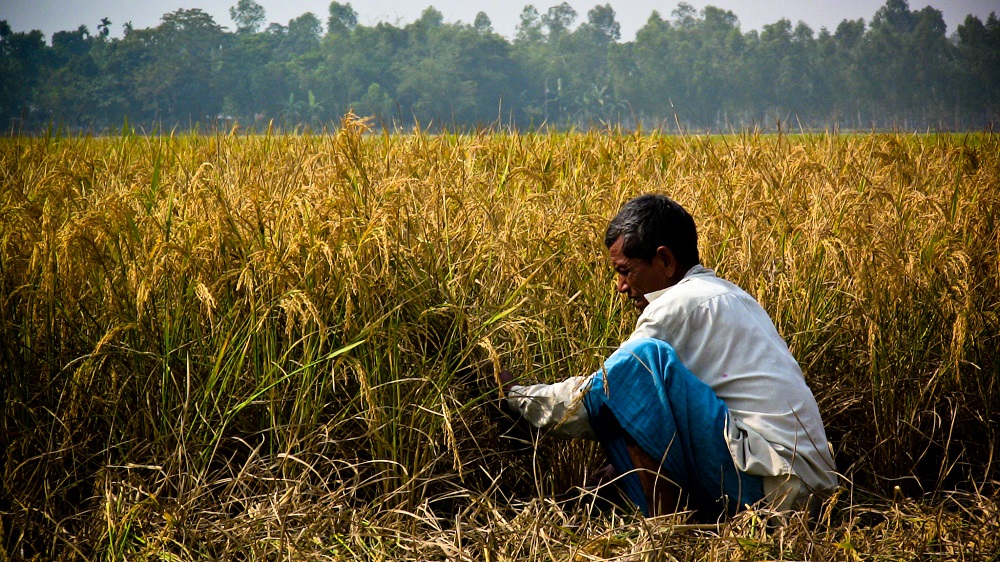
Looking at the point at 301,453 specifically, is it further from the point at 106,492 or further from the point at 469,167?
the point at 469,167

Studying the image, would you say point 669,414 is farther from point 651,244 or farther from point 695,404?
point 651,244

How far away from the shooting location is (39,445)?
238 cm

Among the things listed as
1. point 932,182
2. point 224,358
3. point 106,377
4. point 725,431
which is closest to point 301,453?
point 224,358

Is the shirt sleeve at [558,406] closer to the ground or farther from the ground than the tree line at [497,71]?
closer to the ground

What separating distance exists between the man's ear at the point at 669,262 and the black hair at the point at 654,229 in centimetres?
1

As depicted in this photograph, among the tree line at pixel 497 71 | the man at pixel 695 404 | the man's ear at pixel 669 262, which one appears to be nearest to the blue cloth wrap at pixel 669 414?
the man at pixel 695 404

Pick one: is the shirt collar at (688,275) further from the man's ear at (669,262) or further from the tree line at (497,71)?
the tree line at (497,71)

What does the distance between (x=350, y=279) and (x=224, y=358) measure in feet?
1.57

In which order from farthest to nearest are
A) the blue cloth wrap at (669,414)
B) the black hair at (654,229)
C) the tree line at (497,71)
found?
1. the tree line at (497,71)
2. the black hair at (654,229)
3. the blue cloth wrap at (669,414)

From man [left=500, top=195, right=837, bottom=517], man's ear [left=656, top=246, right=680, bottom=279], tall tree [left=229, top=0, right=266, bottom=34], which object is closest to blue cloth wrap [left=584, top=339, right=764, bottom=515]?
man [left=500, top=195, right=837, bottom=517]

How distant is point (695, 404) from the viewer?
2111 mm

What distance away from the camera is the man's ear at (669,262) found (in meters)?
2.27

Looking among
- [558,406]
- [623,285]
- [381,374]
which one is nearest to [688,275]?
[623,285]

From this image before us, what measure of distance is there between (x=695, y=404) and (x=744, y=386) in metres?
0.15
